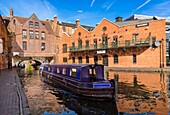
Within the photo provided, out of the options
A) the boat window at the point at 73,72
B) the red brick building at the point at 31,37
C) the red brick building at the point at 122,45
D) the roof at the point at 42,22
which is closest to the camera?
the boat window at the point at 73,72

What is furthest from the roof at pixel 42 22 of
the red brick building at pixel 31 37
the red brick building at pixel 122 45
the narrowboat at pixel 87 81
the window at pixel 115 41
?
the narrowboat at pixel 87 81

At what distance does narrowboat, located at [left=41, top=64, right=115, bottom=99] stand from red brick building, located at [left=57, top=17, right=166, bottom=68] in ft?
53.7

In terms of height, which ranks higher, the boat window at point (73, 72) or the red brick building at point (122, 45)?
the red brick building at point (122, 45)

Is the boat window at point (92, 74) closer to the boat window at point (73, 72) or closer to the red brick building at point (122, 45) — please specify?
the boat window at point (73, 72)

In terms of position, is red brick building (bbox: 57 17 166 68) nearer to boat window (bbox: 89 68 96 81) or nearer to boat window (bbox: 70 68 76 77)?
boat window (bbox: 89 68 96 81)

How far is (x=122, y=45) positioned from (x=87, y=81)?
63.1 feet

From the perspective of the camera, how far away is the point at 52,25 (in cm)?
4656

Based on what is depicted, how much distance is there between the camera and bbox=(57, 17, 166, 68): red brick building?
2477 centimetres

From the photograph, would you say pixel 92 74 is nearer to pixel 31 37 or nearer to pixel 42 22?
pixel 31 37

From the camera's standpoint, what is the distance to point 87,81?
1017 centimetres

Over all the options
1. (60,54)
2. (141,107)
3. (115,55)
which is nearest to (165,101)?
(141,107)

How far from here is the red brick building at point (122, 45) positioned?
24.8 meters

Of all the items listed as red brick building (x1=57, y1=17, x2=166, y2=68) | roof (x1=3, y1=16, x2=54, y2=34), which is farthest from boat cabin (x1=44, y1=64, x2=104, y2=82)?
roof (x1=3, y1=16, x2=54, y2=34)

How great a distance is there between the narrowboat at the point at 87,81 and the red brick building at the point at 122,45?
16.4m
